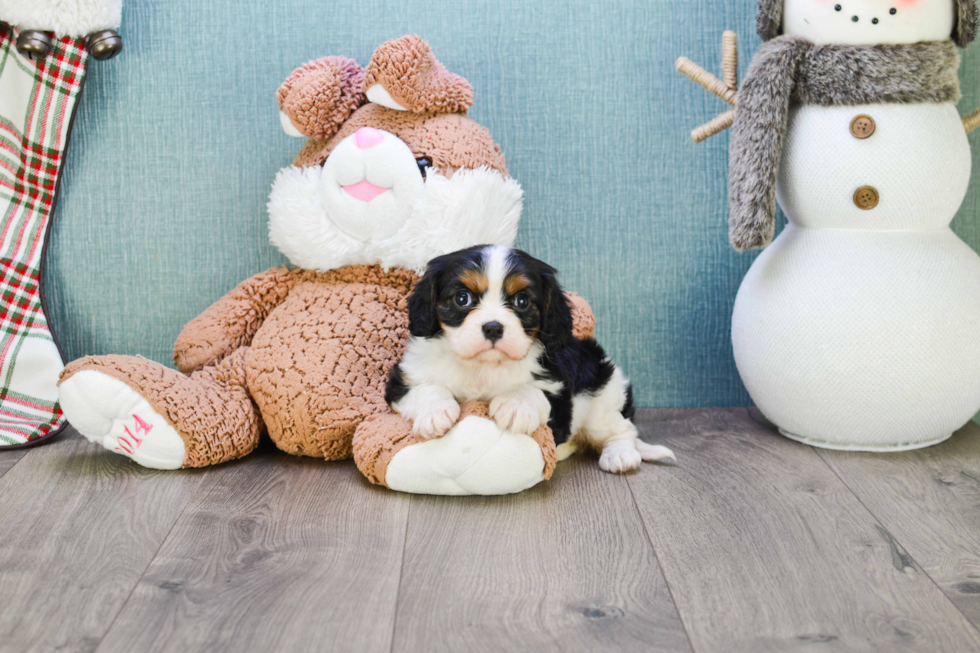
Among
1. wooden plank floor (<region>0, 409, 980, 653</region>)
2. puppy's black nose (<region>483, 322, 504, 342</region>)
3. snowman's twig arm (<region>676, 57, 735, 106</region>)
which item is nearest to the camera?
wooden plank floor (<region>0, 409, 980, 653</region>)

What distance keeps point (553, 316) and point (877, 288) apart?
68 cm

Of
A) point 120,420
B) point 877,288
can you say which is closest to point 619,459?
point 877,288

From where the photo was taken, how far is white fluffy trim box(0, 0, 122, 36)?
6.15ft

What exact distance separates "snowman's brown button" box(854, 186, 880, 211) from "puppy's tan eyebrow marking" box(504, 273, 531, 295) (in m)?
0.73

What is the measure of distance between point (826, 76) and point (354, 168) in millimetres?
948

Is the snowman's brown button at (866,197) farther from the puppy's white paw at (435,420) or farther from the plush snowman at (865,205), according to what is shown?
the puppy's white paw at (435,420)

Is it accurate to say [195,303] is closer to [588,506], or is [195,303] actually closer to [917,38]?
[588,506]

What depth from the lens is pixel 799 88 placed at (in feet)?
5.79

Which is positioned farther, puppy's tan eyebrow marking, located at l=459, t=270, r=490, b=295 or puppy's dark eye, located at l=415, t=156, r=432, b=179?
puppy's dark eye, located at l=415, t=156, r=432, b=179

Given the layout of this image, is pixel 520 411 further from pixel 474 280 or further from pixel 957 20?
pixel 957 20

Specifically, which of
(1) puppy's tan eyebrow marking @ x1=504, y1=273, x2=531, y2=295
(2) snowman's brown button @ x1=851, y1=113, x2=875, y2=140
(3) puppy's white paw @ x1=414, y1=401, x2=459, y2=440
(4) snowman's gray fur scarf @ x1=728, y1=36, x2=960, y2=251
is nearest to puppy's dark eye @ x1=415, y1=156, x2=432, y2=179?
(1) puppy's tan eyebrow marking @ x1=504, y1=273, x2=531, y2=295

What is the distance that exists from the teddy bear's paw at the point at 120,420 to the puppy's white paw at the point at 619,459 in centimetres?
82

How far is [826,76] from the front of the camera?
1726 millimetres

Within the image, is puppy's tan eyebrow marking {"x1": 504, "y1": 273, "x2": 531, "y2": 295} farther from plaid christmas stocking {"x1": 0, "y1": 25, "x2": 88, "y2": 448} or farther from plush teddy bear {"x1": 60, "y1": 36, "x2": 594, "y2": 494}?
plaid christmas stocking {"x1": 0, "y1": 25, "x2": 88, "y2": 448}
